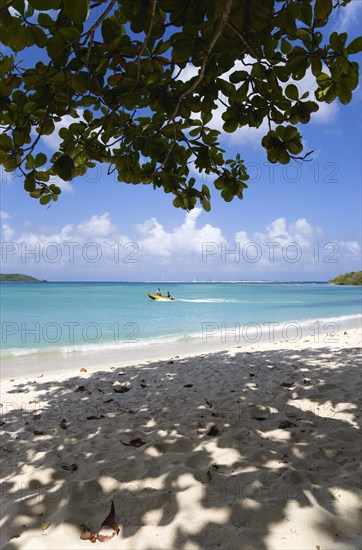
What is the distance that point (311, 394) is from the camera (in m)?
4.49

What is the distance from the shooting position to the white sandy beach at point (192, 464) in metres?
2.00

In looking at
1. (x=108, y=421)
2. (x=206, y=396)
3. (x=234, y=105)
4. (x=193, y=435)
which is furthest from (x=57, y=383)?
(x=234, y=105)

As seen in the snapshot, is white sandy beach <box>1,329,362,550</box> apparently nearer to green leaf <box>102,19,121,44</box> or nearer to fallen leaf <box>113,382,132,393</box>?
fallen leaf <box>113,382,132,393</box>

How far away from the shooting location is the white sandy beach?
200 cm

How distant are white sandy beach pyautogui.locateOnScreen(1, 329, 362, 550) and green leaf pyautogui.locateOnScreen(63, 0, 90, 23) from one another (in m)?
2.66

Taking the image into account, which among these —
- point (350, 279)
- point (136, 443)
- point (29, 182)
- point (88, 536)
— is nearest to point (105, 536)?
point (88, 536)

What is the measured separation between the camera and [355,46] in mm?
1832

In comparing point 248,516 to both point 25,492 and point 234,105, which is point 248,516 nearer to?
point 25,492

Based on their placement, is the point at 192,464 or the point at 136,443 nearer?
the point at 192,464

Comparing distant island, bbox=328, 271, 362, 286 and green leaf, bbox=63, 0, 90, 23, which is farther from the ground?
green leaf, bbox=63, 0, 90, 23

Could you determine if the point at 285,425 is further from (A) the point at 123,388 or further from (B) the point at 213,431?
(A) the point at 123,388

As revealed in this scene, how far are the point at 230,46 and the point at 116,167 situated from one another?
1.47m

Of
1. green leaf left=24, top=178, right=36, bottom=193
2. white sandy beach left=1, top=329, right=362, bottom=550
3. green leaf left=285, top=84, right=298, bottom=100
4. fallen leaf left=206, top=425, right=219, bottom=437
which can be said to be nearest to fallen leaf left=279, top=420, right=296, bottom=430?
white sandy beach left=1, top=329, right=362, bottom=550

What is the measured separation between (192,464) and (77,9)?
10.0ft
